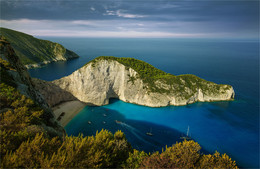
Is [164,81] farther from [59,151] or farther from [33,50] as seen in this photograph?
[33,50]

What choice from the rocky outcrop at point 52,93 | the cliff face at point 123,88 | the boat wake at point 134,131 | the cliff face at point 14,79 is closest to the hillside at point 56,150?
the cliff face at point 14,79

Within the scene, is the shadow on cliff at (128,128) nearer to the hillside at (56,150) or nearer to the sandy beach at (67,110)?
the sandy beach at (67,110)

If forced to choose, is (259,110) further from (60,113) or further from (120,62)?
(60,113)

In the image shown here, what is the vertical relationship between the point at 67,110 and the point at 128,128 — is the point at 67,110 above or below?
above

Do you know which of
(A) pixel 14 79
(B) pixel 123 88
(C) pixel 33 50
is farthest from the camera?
(C) pixel 33 50

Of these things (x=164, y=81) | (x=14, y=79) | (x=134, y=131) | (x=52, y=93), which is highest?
(x=14, y=79)

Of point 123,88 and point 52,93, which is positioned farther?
point 123,88

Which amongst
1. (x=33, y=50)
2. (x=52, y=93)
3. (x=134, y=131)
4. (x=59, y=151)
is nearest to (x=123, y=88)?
(x=134, y=131)

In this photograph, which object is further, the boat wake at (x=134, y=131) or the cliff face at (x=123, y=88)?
the cliff face at (x=123, y=88)
